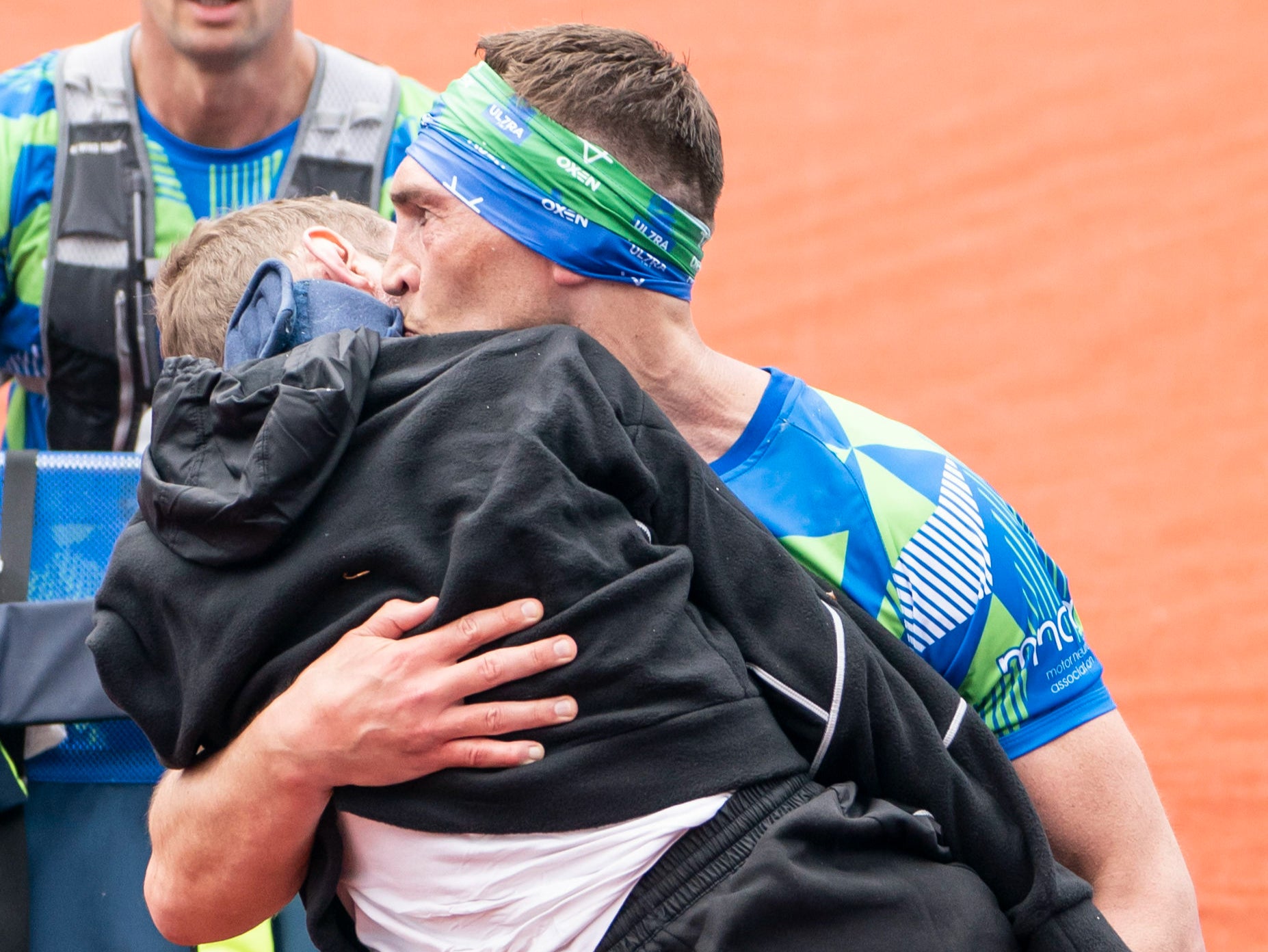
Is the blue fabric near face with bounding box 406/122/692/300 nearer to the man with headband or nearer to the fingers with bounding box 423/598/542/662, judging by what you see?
the man with headband

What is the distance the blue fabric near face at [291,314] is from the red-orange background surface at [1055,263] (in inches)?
99.7

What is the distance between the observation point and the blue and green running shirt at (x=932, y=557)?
1.41 m

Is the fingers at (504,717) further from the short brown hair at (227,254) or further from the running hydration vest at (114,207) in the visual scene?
Answer: the running hydration vest at (114,207)

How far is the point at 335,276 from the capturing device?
1572 millimetres

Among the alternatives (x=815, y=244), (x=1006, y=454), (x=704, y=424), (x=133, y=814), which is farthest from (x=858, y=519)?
(x=815, y=244)

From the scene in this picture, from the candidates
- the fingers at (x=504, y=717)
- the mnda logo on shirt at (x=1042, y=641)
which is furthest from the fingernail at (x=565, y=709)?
the mnda logo on shirt at (x=1042, y=641)

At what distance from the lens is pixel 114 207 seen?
2.30 metres

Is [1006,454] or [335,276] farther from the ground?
[335,276]

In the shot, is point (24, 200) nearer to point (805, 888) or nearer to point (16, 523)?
point (16, 523)

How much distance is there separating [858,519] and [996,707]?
0.80 ft

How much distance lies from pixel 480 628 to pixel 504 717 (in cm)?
8

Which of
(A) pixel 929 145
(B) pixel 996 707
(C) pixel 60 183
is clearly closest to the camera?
(B) pixel 996 707

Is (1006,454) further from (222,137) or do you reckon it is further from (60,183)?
(60,183)

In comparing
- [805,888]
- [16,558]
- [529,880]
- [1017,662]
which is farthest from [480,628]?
[16,558]
